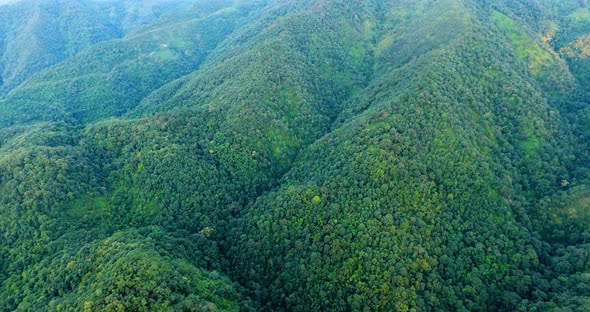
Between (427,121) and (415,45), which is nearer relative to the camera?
(427,121)

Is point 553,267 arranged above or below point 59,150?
below

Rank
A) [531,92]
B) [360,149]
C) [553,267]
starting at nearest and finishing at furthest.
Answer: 1. [553,267]
2. [360,149]
3. [531,92]

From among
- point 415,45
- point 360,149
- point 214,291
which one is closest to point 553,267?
point 360,149

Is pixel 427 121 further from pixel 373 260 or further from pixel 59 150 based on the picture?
pixel 59 150

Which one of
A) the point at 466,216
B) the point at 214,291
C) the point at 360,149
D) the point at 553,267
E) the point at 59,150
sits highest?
the point at 59,150

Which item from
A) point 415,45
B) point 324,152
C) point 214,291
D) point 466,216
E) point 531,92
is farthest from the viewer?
point 415,45

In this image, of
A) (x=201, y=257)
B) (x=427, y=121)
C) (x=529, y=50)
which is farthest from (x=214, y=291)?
(x=529, y=50)
